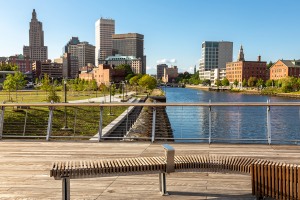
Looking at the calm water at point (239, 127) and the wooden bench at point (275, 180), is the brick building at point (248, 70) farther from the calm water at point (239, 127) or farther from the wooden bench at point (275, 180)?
the wooden bench at point (275, 180)

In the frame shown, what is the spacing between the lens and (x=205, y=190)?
6.06 metres

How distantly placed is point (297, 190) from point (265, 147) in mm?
4787

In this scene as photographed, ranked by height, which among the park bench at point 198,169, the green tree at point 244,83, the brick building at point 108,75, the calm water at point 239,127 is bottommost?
the calm water at point 239,127

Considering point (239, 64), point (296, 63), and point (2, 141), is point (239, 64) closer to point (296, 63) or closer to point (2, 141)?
point (296, 63)

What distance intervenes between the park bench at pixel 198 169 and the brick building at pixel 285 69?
6073 inches

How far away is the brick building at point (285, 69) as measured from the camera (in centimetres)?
14938

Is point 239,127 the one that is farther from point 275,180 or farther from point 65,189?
point 65,189

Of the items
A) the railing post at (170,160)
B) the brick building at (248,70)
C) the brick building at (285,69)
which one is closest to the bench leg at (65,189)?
the railing post at (170,160)

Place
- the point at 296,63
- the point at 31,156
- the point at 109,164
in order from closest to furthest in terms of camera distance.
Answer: the point at 109,164 → the point at 31,156 → the point at 296,63

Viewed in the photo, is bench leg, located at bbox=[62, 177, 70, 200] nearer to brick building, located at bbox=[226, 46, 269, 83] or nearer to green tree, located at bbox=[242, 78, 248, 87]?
green tree, located at bbox=[242, 78, 248, 87]

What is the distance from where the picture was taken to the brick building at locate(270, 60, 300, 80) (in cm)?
14938

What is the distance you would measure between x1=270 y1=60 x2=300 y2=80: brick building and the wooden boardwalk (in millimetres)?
150891

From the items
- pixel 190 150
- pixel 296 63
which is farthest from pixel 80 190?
pixel 296 63

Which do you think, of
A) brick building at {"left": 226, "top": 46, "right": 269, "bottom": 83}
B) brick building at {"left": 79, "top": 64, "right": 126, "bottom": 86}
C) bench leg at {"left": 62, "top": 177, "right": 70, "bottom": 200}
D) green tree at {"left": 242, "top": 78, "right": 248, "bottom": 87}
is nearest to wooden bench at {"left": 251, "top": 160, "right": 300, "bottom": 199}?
bench leg at {"left": 62, "top": 177, "right": 70, "bottom": 200}
